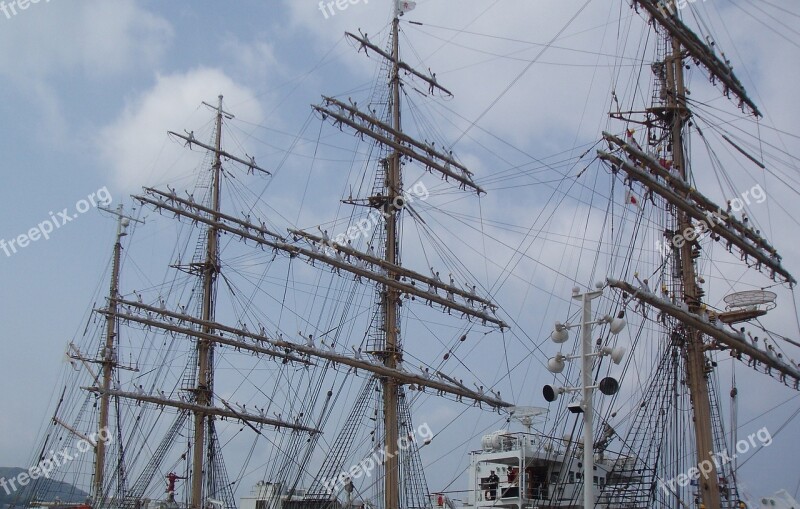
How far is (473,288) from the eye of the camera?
124 feet

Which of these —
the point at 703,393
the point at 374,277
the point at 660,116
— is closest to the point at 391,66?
the point at 374,277

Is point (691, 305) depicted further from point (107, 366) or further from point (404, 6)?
point (107, 366)

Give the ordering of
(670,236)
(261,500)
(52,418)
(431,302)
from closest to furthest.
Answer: (670,236)
(431,302)
(261,500)
(52,418)

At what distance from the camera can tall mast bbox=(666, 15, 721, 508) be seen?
24.7 meters

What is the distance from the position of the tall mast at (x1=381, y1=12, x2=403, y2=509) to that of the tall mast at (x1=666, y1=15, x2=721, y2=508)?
39.4ft

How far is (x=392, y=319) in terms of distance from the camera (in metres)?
35.8

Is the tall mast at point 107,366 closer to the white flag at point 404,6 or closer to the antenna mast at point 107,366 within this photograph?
the antenna mast at point 107,366

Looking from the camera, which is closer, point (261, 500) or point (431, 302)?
point (431, 302)

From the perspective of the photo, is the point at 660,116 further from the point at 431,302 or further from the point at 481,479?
the point at 481,479

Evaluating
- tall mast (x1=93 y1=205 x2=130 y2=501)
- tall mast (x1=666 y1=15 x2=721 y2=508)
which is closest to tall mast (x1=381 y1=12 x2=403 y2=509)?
tall mast (x1=666 y1=15 x2=721 y2=508)

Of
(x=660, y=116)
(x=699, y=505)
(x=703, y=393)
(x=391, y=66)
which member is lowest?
(x=699, y=505)

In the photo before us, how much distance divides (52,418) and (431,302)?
27.1 meters

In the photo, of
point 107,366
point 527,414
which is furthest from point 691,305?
point 107,366

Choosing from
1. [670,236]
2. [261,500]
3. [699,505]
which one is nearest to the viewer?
[699,505]
